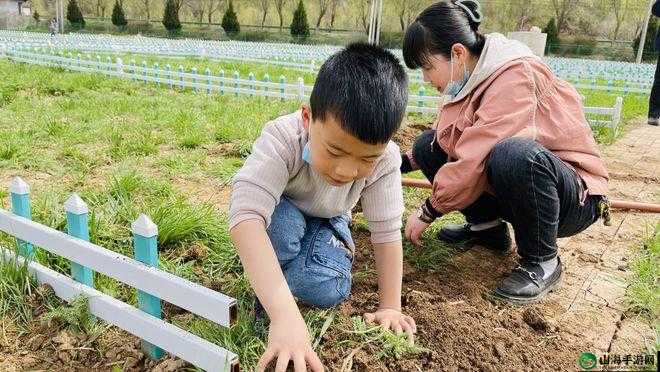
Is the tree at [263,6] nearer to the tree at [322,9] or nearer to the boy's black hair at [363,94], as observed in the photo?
A: the tree at [322,9]

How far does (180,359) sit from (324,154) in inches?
29.4

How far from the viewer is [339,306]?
1.83 m

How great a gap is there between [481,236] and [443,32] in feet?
3.23

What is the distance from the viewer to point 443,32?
2023 mm

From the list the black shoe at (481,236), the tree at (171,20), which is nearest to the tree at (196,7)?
the tree at (171,20)

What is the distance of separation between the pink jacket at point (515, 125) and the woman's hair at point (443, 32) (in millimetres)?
142

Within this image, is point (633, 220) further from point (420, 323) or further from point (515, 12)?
point (515, 12)

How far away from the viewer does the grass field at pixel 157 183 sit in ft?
5.66

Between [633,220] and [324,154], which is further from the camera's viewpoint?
[633,220]

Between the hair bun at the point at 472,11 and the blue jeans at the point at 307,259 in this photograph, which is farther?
the hair bun at the point at 472,11

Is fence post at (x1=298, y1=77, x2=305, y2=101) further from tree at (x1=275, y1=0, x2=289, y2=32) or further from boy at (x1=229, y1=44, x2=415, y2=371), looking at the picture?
tree at (x1=275, y1=0, x2=289, y2=32)

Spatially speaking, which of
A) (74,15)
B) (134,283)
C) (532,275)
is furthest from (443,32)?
(74,15)

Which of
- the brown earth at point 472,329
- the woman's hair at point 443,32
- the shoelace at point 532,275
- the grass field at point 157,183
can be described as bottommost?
the brown earth at point 472,329

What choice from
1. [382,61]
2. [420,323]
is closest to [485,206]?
[420,323]
